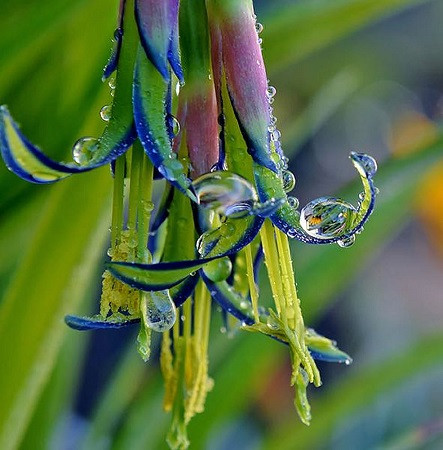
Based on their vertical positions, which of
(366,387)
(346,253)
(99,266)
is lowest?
(366,387)

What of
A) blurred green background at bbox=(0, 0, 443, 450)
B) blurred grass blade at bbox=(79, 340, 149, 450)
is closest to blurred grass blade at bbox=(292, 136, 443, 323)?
blurred green background at bbox=(0, 0, 443, 450)

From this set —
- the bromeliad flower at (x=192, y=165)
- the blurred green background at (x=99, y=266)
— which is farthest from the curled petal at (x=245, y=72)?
the blurred green background at (x=99, y=266)

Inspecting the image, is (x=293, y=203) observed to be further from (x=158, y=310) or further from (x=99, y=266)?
(x=99, y=266)

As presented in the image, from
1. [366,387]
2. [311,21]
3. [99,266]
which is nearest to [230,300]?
[311,21]

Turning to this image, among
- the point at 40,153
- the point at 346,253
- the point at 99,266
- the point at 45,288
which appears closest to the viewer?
the point at 40,153

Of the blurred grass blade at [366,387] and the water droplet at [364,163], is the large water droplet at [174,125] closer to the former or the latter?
the water droplet at [364,163]

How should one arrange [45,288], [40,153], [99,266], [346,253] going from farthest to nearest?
[99,266]
[346,253]
[45,288]
[40,153]
